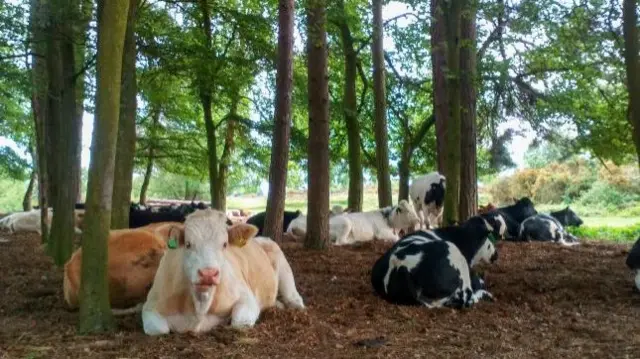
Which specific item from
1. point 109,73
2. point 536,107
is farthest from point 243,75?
point 109,73

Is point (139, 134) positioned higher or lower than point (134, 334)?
higher

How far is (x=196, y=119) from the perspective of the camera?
25625 mm

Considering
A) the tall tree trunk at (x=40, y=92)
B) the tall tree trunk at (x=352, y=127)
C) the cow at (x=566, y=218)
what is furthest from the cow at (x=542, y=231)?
the tall tree trunk at (x=40, y=92)

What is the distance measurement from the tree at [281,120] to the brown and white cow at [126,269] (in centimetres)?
423

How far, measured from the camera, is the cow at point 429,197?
16.6m

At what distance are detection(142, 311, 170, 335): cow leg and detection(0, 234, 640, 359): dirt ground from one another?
10 cm

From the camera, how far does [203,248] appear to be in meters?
5.72

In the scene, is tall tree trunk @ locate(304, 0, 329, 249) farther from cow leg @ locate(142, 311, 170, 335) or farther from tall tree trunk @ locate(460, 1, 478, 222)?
cow leg @ locate(142, 311, 170, 335)

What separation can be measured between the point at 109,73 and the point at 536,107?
475 inches

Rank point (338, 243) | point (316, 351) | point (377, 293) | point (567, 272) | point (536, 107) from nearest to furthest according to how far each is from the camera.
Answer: point (316, 351), point (377, 293), point (567, 272), point (338, 243), point (536, 107)

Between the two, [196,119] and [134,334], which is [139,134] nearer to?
[196,119]

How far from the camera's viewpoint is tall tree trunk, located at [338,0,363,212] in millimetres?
16641

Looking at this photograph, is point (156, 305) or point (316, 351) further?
point (156, 305)

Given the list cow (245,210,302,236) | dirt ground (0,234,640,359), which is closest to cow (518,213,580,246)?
cow (245,210,302,236)
